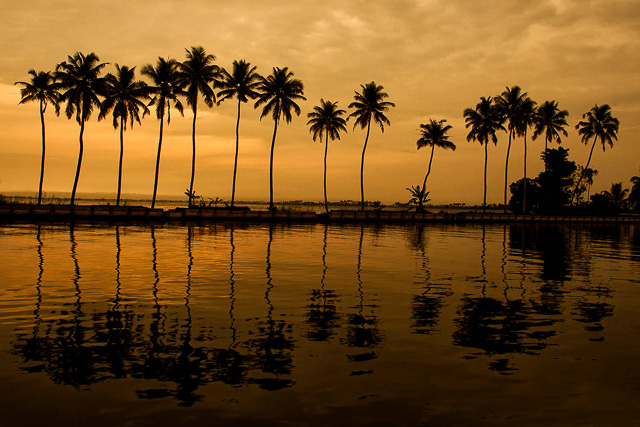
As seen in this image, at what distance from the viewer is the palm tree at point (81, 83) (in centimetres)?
4872

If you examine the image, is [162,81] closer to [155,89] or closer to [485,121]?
[155,89]

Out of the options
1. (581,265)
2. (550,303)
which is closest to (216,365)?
(550,303)

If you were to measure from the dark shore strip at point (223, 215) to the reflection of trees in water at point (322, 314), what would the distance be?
3949 cm

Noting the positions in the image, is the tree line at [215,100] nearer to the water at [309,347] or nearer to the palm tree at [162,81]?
the palm tree at [162,81]

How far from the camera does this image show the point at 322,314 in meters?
10.5

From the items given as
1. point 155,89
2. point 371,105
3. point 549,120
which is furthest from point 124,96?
point 549,120

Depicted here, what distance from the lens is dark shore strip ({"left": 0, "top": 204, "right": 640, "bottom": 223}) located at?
4541 centimetres

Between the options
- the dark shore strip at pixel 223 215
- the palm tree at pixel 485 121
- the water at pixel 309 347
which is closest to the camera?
the water at pixel 309 347

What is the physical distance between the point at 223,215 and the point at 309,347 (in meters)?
46.6

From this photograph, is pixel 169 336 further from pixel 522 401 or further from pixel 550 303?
pixel 550 303

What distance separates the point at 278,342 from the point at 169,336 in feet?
6.74

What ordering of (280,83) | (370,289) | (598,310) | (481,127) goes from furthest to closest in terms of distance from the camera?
(481,127)
(280,83)
(370,289)
(598,310)

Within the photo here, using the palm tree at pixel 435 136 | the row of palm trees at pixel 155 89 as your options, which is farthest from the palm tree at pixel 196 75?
the palm tree at pixel 435 136

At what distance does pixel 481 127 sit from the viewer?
74.0 m
